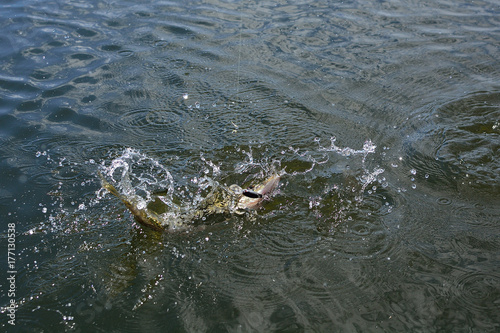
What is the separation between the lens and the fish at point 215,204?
13.3ft

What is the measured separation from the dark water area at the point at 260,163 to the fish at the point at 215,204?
11 centimetres

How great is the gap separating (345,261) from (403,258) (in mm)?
504

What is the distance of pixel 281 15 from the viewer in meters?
8.16

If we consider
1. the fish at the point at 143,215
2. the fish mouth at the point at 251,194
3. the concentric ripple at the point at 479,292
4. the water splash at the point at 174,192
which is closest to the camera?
the concentric ripple at the point at 479,292

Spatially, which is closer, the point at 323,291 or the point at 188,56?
the point at 323,291

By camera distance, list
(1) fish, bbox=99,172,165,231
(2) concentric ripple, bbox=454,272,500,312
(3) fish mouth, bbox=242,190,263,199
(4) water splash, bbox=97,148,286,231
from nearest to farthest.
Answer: (2) concentric ripple, bbox=454,272,500,312 → (1) fish, bbox=99,172,165,231 → (4) water splash, bbox=97,148,286,231 → (3) fish mouth, bbox=242,190,263,199

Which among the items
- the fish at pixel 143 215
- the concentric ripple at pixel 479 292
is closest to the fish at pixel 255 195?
the fish at pixel 143 215

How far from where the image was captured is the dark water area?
11.5 feet

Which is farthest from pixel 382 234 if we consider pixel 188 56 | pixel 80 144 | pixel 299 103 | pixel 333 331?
pixel 188 56

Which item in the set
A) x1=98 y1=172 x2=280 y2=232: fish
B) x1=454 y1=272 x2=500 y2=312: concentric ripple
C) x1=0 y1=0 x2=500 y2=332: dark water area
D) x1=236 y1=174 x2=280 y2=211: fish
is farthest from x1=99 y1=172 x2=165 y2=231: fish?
x1=454 y1=272 x2=500 y2=312: concentric ripple

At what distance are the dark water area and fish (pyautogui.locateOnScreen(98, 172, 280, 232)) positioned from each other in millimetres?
108

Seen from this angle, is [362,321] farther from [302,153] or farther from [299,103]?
[299,103]

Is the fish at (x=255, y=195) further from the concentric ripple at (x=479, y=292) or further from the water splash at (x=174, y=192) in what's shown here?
the concentric ripple at (x=479, y=292)

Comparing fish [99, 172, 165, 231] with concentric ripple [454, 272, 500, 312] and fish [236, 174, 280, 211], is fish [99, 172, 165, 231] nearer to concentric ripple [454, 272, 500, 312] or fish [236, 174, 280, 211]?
fish [236, 174, 280, 211]
